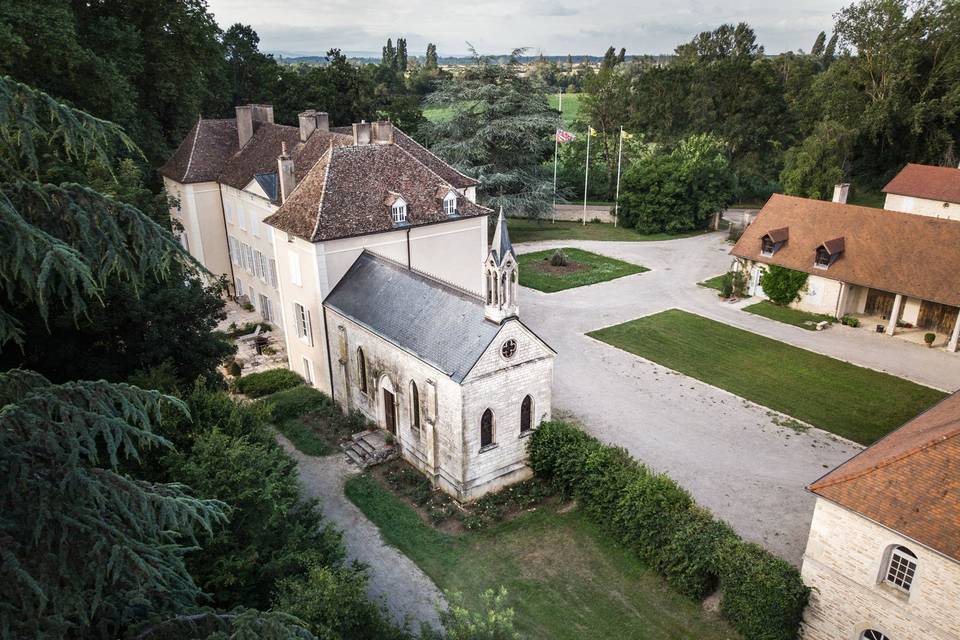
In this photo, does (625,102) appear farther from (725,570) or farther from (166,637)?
(166,637)

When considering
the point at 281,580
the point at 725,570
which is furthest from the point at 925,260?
the point at 281,580

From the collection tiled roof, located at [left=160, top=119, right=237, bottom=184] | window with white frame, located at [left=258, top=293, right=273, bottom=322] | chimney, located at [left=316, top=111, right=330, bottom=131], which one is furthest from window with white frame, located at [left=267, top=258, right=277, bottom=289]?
chimney, located at [left=316, top=111, right=330, bottom=131]

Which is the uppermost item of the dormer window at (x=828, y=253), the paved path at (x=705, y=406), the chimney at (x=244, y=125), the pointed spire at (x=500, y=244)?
the chimney at (x=244, y=125)

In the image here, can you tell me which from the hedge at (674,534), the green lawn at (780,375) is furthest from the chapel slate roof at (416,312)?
the green lawn at (780,375)

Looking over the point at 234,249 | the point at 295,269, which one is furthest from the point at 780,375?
the point at 234,249

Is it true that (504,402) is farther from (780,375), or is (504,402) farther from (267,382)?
(780,375)

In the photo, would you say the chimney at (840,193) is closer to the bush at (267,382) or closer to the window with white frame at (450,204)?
the window with white frame at (450,204)
